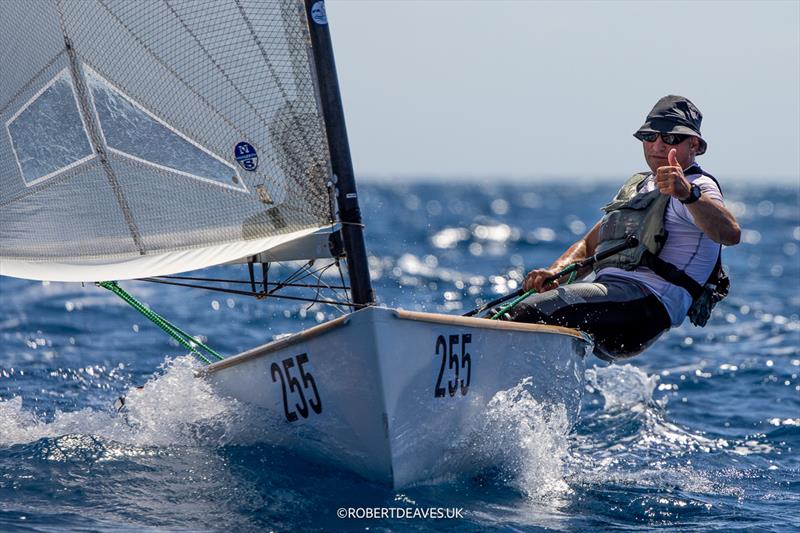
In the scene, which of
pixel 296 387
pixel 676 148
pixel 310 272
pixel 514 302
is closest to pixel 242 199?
pixel 310 272

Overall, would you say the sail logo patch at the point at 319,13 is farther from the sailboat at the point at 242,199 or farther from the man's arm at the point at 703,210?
the man's arm at the point at 703,210

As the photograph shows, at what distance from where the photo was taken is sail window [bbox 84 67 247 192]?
14.6ft

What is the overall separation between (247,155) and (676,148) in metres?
2.01

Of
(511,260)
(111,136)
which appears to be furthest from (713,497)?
(511,260)

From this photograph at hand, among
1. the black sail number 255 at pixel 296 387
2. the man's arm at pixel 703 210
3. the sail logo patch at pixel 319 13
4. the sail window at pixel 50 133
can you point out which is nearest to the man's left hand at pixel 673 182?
the man's arm at pixel 703 210

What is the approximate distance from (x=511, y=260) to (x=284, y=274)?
657 cm

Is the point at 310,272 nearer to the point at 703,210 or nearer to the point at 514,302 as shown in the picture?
the point at 514,302

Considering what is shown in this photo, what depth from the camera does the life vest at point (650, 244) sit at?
191 inches

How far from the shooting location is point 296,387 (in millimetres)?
4219

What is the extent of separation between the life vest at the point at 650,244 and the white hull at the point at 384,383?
2.52 ft

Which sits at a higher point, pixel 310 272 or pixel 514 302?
pixel 310 272

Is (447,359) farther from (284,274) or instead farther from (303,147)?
(284,274)

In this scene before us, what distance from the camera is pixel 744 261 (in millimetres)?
18984

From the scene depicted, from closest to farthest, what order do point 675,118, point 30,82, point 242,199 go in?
point 242,199
point 30,82
point 675,118
